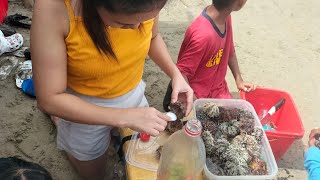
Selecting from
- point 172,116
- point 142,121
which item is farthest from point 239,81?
point 142,121

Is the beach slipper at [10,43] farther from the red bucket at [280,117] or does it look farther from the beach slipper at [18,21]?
the red bucket at [280,117]

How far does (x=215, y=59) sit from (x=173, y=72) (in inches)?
26.1

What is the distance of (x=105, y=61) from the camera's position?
1.35 meters

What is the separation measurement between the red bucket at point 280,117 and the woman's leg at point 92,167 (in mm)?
1064

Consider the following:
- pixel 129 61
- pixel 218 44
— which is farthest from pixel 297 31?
pixel 129 61

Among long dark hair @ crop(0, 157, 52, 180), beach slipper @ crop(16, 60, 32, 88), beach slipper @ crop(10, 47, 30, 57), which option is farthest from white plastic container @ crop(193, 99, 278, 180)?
beach slipper @ crop(10, 47, 30, 57)

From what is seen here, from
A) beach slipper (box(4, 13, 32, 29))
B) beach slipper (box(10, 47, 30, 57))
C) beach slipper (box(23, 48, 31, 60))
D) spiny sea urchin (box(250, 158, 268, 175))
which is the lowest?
beach slipper (box(10, 47, 30, 57))

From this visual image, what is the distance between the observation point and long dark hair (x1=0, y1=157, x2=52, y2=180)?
4.70 ft

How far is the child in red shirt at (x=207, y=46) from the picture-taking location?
2.14 meters

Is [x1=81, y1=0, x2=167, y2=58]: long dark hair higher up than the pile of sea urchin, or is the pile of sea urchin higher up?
[x1=81, y1=0, x2=167, y2=58]: long dark hair

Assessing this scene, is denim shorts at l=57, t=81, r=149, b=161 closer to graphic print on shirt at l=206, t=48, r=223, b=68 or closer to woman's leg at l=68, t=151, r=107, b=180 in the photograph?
woman's leg at l=68, t=151, r=107, b=180

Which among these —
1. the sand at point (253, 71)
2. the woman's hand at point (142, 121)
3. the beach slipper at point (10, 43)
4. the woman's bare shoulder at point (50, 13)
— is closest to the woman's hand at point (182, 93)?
the woman's hand at point (142, 121)

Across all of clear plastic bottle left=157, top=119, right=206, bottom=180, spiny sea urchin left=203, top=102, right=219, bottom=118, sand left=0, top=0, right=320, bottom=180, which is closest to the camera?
clear plastic bottle left=157, top=119, right=206, bottom=180

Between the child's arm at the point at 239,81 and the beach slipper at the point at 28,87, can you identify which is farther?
the beach slipper at the point at 28,87
